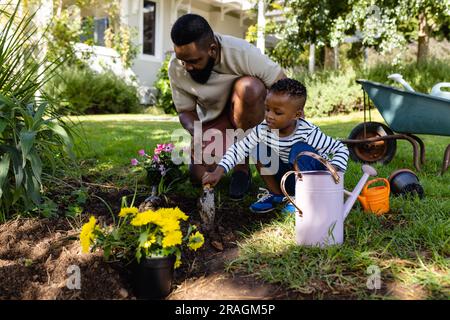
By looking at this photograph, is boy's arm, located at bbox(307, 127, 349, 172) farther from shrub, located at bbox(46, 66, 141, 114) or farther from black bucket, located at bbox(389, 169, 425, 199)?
shrub, located at bbox(46, 66, 141, 114)

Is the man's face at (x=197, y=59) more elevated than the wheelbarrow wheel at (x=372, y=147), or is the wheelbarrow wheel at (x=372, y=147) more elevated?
the man's face at (x=197, y=59)

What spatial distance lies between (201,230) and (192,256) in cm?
22

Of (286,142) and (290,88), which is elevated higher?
(290,88)

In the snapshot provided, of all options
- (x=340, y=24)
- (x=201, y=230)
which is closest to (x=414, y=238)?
(x=201, y=230)

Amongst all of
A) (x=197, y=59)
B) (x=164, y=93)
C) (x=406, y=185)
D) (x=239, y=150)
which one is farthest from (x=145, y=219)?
(x=164, y=93)

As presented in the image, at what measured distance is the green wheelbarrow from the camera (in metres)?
3.65

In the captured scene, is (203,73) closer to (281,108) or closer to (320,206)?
(281,108)

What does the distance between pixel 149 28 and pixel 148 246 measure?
12.2 m

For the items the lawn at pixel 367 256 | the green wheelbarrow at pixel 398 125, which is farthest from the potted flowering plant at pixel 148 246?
the green wheelbarrow at pixel 398 125

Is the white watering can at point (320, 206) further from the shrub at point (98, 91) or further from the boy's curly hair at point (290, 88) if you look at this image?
the shrub at point (98, 91)

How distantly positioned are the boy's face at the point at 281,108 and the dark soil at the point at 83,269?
559 millimetres

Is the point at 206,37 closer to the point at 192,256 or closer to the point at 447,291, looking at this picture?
the point at 192,256

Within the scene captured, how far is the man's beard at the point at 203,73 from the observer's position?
2715 millimetres

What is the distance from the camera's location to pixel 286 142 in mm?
2320
